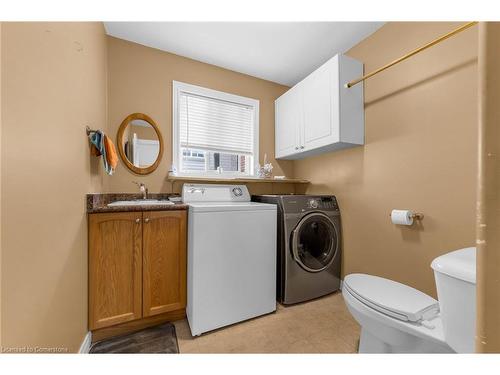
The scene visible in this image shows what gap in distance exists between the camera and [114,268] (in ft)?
4.59

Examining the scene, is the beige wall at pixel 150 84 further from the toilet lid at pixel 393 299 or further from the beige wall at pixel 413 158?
the toilet lid at pixel 393 299

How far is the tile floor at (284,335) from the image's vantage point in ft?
4.46

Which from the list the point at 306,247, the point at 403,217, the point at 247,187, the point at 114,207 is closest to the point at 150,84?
the point at 114,207

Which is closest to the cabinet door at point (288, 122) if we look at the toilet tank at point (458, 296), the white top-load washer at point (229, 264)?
the white top-load washer at point (229, 264)

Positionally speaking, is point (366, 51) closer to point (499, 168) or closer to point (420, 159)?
point (420, 159)

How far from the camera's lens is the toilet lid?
975 mm

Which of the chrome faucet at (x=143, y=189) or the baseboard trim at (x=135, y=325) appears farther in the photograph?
the chrome faucet at (x=143, y=189)

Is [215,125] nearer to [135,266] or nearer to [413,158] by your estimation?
[135,266]

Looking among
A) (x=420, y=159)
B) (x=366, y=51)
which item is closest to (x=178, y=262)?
(x=420, y=159)

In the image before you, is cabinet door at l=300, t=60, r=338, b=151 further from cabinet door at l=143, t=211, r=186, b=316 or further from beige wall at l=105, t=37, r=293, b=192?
cabinet door at l=143, t=211, r=186, b=316

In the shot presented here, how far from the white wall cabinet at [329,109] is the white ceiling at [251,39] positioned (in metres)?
0.28

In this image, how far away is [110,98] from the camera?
1974mm

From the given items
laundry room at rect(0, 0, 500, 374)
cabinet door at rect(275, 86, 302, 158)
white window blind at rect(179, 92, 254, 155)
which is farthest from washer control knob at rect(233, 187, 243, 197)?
cabinet door at rect(275, 86, 302, 158)

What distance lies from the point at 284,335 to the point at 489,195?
5.26 feet
